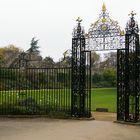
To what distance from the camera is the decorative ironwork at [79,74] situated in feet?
55.2

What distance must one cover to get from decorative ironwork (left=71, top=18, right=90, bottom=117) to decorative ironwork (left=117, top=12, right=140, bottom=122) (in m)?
1.92

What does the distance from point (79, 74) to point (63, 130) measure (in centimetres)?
436

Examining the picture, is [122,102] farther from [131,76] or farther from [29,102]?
[29,102]

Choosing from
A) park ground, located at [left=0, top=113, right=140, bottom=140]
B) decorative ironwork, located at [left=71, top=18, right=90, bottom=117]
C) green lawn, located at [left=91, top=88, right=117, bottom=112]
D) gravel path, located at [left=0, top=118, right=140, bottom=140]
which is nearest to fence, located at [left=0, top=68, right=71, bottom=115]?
decorative ironwork, located at [left=71, top=18, right=90, bottom=117]

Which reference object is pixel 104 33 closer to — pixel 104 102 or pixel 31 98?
pixel 31 98

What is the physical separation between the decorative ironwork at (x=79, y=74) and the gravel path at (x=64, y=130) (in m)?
1.09

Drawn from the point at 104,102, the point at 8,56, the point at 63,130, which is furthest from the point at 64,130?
the point at 8,56

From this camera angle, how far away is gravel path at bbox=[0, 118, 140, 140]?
1167cm

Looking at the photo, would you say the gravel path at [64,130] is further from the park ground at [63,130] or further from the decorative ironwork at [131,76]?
the decorative ironwork at [131,76]

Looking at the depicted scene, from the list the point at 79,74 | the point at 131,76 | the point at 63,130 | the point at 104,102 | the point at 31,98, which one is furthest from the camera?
the point at 104,102

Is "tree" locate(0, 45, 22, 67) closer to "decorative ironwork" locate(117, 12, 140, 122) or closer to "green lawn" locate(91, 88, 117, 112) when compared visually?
"green lawn" locate(91, 88, 117, 112)

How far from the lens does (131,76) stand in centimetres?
1554

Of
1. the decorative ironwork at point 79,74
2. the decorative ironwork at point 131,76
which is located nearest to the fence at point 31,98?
the decorative ironwork at point 79,74

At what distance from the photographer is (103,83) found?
166ft
